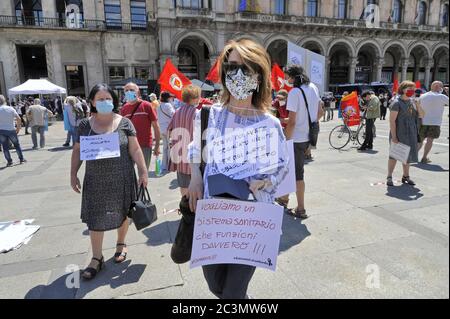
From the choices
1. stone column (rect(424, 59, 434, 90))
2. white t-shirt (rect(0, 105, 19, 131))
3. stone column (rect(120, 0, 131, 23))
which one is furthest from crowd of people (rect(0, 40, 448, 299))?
stone column (rect(424, 59, 434, 90))

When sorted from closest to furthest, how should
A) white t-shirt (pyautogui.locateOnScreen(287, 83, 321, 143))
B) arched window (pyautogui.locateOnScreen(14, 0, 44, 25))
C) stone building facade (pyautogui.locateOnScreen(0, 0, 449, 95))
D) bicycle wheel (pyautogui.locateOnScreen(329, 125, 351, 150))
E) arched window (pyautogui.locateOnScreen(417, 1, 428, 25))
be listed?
white t-shirt (pyautogui.locateOnScreen(287, 83, 321, 143))
bicycle wheel (pyautogui.locateOnScreen(329, 125, 351, 150))
stone building facade (pyautogui.locateOnScreen(0, 0, 449, 95))
arched window (pyautogui.locateOnScreen(14, 0, 44, 25))
arched window (pyautogui.locateOnScreen(417, 1, 428, 25))

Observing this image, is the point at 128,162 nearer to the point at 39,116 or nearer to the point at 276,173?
the point at 276,173

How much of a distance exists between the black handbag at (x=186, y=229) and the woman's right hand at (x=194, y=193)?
4 cm

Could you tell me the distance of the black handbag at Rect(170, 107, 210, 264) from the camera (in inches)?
77.7

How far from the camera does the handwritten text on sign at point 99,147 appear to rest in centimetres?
298

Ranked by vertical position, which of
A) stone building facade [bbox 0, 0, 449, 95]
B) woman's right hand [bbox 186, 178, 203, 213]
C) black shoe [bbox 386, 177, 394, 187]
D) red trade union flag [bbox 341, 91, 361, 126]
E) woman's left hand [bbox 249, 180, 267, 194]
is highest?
stone building facade [bbox 0, 0, 449, 95]

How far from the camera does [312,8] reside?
34.7 metres

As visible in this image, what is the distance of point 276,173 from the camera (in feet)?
6.63

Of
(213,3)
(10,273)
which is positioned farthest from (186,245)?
(213,3)

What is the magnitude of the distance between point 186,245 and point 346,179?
5020mm

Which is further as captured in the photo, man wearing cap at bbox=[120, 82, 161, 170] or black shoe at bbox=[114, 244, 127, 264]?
man wearing cap at bbox=[120, 82, 161, 170]

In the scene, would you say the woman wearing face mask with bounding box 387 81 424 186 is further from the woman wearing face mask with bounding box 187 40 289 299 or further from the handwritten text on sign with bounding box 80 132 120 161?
the handwritten text on sign with bounding box 80 132 120 161

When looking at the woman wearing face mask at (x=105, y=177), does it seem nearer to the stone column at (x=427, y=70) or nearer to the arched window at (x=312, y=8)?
the arched window at (x=312, y=8)

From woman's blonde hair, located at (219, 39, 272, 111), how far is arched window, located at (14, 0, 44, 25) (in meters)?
36.0
